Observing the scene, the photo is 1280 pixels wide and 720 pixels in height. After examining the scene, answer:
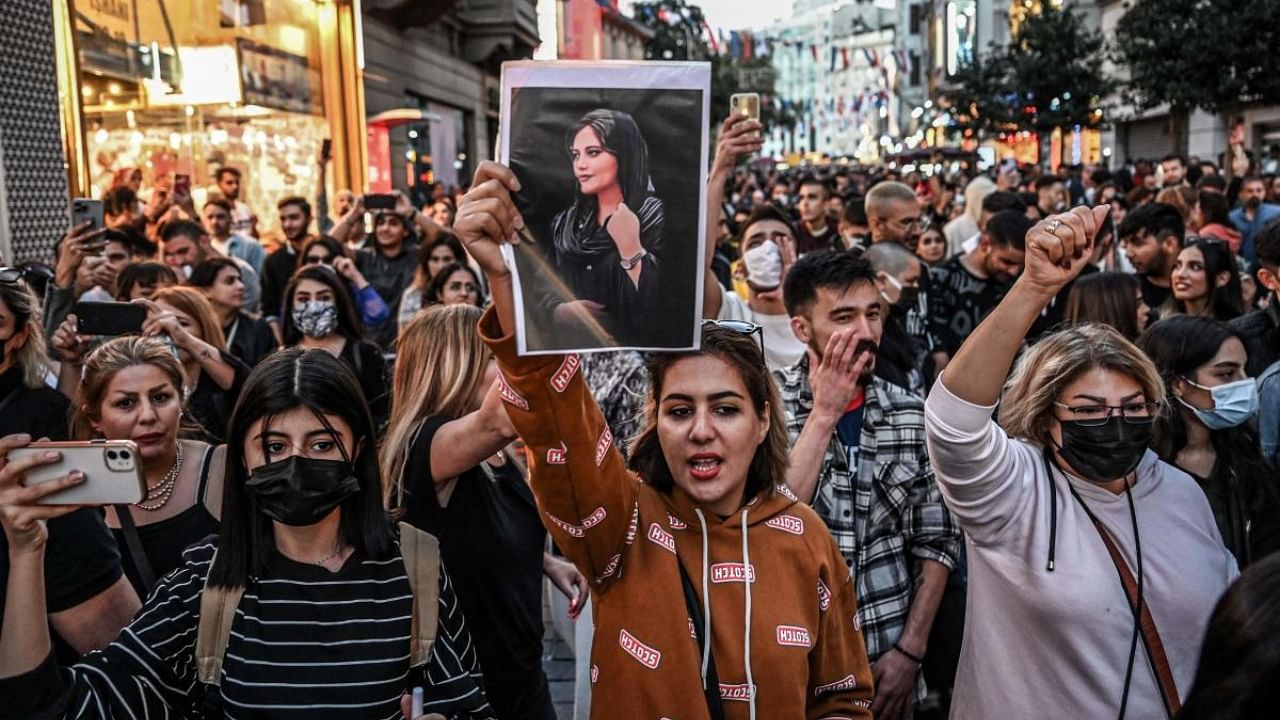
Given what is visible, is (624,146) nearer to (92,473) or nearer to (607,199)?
(607,199)

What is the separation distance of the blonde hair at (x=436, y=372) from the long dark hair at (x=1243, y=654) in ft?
7.91

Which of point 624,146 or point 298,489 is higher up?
point 624,146

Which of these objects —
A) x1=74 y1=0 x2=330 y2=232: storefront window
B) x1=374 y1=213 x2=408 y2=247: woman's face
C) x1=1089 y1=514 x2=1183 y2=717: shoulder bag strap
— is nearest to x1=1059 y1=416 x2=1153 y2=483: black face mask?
x1=1089 y1=514 x2=1183 y2=717: shoulder bag strap

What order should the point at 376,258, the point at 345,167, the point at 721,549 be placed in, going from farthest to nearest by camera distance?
the point at 345,167, the point at 376,258, the point at 721,549

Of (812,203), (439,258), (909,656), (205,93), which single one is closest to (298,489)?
(909,656)

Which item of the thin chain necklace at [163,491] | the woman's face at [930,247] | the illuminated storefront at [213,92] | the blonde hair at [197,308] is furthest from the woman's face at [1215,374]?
the illuminated storefront at [213,92]

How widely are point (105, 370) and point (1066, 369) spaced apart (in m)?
2.96

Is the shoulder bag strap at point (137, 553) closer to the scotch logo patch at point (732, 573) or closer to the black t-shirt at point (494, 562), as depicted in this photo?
the black t-shirt at point (494, 562)

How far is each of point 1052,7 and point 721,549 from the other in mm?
35431

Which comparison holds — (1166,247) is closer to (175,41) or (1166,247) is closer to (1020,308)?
(1020,308)

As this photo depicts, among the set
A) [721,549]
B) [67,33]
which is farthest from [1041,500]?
[67,33]

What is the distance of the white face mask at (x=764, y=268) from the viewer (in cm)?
592

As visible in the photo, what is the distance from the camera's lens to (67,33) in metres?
9.94

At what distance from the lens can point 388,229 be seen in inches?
365
